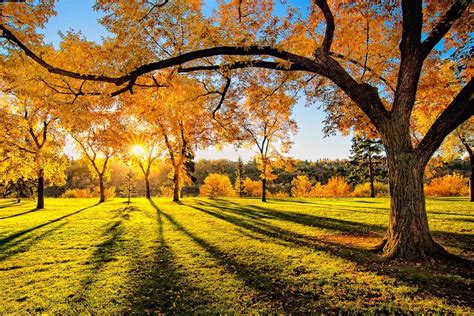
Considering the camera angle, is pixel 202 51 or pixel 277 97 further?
pixel 277 97

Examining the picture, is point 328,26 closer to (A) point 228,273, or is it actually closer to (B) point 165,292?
(A) point 228,273

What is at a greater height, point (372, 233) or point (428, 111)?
point (428, 111)

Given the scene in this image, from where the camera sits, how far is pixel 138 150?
29.3m

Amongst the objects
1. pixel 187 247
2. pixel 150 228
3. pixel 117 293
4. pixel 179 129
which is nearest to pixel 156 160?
pixel 179 129

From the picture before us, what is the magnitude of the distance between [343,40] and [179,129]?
1765 centimetres

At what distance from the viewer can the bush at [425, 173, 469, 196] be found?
35.7m

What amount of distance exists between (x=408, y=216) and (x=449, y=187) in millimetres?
38619

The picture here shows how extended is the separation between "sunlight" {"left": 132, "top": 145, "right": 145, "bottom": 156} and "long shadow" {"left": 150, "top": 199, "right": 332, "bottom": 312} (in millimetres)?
23869

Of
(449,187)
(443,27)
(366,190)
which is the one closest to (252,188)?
(366,190)

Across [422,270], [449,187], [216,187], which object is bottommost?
[216,187]

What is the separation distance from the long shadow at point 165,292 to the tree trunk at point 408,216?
15.3ft

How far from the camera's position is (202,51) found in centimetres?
761

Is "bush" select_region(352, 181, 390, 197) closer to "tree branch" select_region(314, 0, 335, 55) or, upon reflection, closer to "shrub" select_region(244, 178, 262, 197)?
"shrub" select_region(244, 178, 262, 197)

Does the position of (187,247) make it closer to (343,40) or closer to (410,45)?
(410,45)
